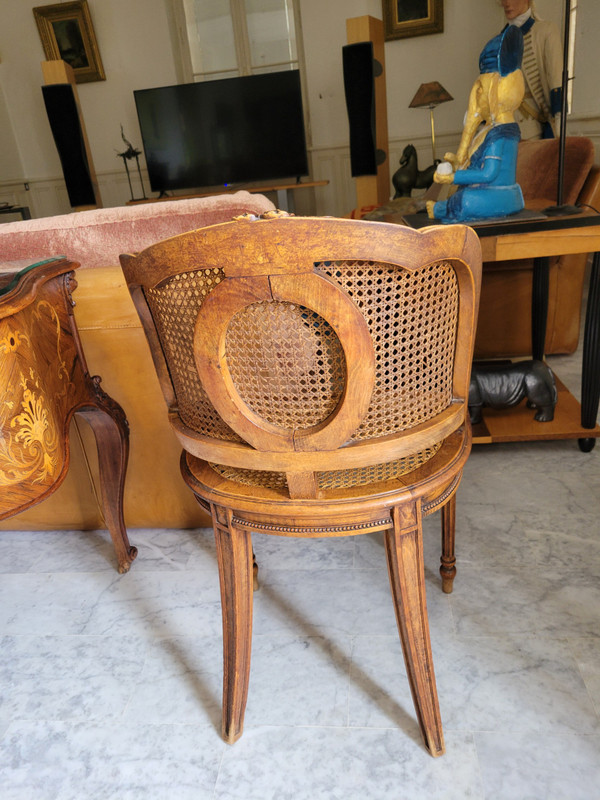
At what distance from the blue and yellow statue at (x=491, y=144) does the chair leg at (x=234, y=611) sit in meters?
1.21

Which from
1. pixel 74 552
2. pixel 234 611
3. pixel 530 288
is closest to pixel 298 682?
pixel 234 611

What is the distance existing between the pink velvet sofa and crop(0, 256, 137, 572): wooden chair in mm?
126

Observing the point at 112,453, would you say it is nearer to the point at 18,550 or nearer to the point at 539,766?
the point at 18,550

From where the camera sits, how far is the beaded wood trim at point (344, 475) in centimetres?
88

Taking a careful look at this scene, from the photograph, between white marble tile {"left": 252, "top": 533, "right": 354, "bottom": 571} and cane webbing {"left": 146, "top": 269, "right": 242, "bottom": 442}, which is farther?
white marble tile {"left": 252, "top": 533, "right": 354, "bottom": 571}

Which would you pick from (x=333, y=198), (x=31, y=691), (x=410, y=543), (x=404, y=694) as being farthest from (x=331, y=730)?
(x=333, y=198)

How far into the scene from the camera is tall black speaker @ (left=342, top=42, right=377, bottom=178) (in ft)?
13.6

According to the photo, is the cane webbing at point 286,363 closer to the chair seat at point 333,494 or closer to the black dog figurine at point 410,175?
the chair seat at point 333,494

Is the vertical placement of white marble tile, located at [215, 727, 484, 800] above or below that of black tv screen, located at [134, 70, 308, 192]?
below

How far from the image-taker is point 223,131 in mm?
5602

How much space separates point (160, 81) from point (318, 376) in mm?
5803

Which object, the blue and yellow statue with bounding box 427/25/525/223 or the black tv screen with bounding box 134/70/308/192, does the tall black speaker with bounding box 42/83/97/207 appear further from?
the blue and yellow statue with bounding box 427/25/525/223

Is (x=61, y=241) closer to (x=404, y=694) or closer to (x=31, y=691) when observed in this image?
(x=31, y=691)

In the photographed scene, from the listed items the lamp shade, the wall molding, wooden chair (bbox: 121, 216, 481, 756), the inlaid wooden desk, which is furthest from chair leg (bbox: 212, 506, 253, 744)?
the wall molding
